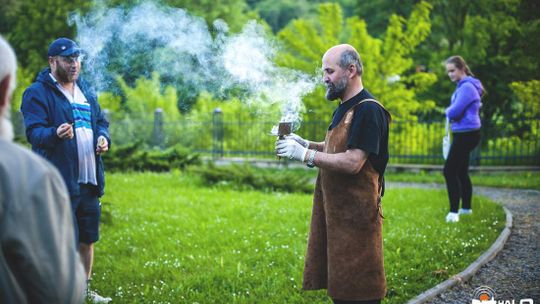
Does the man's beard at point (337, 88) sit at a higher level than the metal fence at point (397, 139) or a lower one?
higher

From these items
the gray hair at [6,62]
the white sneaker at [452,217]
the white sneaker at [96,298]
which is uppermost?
the gray hair at [6,62]

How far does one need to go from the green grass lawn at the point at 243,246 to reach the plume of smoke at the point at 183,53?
1.86 meters

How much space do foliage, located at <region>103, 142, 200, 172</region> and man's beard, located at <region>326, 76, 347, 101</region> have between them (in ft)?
40.0

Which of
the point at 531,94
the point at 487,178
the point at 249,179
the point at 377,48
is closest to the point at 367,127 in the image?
the point at 249,179

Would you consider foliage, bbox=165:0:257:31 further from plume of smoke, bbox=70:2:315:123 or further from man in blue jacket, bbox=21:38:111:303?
man in blue jacket, bbox=21:38:111:303

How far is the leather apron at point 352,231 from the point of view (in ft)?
11.2

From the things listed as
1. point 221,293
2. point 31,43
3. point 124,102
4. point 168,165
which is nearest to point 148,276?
point 221,293

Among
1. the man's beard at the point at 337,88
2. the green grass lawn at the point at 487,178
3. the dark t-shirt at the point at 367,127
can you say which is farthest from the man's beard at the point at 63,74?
the green grass lawn at the point at 487,178

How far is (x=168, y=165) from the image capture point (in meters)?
15.4

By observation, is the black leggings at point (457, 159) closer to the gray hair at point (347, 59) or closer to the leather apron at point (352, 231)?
the leather apron at point (352, 231)

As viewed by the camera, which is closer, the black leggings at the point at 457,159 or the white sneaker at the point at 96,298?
the white sneaker at the point at 96,298

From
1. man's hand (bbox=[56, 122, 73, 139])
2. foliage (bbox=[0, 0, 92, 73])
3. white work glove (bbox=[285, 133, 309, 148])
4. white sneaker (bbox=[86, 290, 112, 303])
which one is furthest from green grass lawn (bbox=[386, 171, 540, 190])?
foliage (bbox=[0, 0, 92, 73])

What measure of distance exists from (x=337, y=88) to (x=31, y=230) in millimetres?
2303

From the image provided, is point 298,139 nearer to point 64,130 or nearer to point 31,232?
point 64,130
